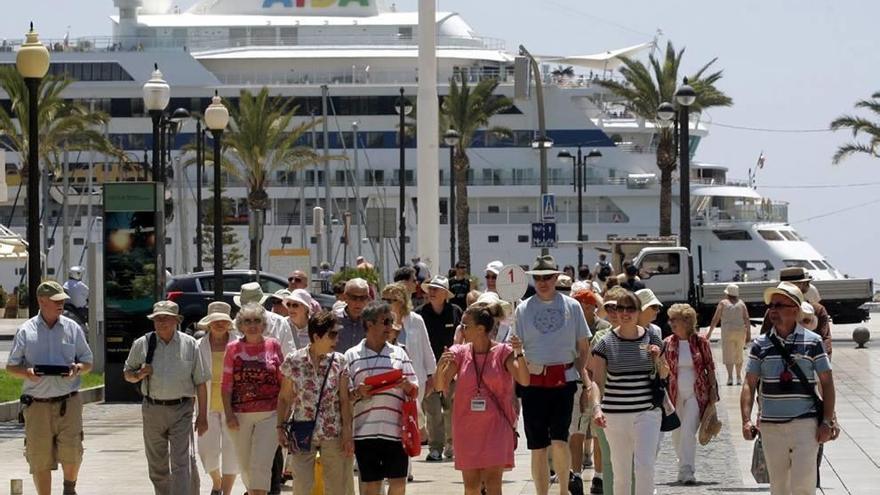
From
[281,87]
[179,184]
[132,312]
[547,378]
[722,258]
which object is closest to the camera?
[547,378]

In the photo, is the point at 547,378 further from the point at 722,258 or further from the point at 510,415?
the point at 722,258

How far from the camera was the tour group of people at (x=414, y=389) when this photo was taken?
1048 cm

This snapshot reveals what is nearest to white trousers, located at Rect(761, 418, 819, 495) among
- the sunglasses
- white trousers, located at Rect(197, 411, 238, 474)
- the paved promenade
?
the sunglasses

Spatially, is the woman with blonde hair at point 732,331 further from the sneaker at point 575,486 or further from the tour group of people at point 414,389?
the sneaker at point 575,486

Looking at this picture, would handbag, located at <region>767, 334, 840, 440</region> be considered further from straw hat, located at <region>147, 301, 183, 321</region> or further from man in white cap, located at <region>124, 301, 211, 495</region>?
straw hat, located at <region>147, 301, 183, 321</region>

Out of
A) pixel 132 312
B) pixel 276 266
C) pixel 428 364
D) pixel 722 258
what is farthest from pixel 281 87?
pixel 428 364

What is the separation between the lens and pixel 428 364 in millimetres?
13555

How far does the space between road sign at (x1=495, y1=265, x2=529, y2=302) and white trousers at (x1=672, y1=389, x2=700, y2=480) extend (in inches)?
433

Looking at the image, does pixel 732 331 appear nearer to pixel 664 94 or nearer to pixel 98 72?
pixel 664 94

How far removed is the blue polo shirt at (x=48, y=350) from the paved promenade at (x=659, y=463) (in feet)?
4.74

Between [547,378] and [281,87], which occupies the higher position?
[281,87]

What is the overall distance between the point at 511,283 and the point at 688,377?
38.1 feet

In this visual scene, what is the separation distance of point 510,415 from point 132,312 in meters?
12.6

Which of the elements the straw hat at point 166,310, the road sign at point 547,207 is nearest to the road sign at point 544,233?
the road sign at point 547,207
